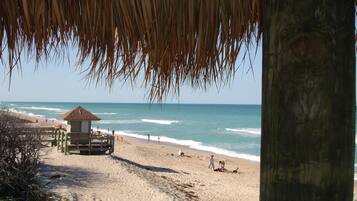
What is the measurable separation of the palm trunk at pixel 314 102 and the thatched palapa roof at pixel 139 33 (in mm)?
453

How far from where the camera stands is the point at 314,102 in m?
1.20

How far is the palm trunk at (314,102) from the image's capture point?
1198 millimetres

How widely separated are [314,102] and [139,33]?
30.7 inches

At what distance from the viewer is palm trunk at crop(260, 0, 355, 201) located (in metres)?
1.20

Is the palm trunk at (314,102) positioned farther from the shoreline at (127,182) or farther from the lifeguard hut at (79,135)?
the lifeguard hut at (79,135)

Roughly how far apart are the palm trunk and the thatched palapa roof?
1.49ft

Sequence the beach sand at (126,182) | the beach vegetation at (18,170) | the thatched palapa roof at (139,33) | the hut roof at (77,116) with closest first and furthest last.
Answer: the thatched palapa roof at (139,33) → the beach vegetation at (18,170) → the beach sand at (126,182) → the hut roof at (77,116)

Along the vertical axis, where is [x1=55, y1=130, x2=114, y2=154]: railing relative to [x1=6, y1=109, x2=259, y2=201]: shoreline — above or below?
above

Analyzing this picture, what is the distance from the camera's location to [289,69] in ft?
3.99

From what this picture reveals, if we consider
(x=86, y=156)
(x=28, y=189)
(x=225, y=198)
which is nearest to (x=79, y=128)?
(x=86, y=156)

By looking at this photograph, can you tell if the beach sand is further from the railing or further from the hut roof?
the hut roof

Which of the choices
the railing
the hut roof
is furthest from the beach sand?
the hut roof

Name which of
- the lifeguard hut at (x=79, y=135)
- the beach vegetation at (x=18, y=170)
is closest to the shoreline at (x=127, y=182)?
the lifeguard hut at (x=79, y=135)

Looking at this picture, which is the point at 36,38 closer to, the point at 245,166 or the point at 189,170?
the point at 189,170
